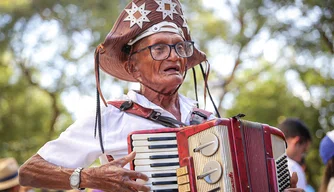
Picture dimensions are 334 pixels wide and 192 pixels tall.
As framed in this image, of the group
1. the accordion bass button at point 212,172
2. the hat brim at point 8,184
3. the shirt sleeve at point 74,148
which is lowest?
the accordion bass button at point 212,172

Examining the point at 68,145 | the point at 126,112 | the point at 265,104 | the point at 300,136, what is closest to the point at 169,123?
the point at 126,112

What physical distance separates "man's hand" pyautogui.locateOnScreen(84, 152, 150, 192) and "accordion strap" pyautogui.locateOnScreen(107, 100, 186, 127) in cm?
43

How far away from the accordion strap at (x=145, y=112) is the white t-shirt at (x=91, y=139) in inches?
0.8

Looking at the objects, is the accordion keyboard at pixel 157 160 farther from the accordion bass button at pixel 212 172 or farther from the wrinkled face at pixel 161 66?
the wrinkled face at pixel 161 66

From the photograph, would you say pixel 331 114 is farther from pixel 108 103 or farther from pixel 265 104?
pixel 108 103

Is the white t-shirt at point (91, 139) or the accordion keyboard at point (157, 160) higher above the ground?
the white t-shirt at point (91, 139)

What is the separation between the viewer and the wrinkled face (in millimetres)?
3482

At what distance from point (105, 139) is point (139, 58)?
0.52 m

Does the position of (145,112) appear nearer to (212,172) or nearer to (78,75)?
(212,172)

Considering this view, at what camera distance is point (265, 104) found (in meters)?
16.1

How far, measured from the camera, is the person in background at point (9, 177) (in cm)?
593

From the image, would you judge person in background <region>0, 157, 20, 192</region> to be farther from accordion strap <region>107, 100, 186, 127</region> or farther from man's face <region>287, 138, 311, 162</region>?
accordion strap <region>107, 100, 186, 127</region>

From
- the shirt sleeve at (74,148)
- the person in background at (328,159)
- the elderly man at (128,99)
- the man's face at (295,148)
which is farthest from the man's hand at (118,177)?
the man's face at (295,148)

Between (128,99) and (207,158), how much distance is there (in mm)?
719
